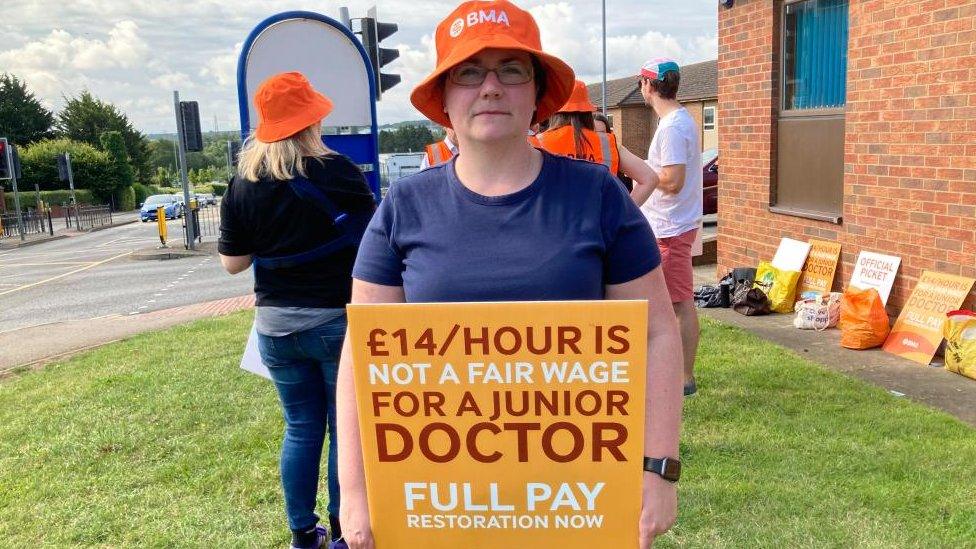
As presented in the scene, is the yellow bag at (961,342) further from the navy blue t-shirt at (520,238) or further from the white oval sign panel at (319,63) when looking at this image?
the navy blue t-shirt at (520,238)

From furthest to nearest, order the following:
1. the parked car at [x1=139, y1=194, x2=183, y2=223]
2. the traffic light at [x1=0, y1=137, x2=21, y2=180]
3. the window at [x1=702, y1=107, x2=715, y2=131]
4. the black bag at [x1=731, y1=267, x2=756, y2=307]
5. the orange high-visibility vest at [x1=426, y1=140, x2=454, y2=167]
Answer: the parked car at [x1=139, y1=194, x2=183, y2=223]
the window at [x1=702, y1=107, x2=715, y2=131]
the traffic light at [x1=0, y1=137, x2=21, y2=180]
the black bag at [x1=731, y1=267, x2=756, y2=307]
the orange high-visibility vest at [x1=426, y1=140, x2=454, y2=167]

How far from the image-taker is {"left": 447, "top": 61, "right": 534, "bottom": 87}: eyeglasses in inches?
66.1

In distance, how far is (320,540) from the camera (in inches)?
127

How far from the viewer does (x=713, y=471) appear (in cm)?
374

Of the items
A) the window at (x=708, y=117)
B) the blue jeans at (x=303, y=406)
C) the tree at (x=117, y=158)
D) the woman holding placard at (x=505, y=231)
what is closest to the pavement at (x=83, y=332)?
the blue jeans at (x=303, y=406)

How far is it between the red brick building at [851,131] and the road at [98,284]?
8705 mm

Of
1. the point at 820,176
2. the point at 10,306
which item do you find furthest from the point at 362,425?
the point at 10,306

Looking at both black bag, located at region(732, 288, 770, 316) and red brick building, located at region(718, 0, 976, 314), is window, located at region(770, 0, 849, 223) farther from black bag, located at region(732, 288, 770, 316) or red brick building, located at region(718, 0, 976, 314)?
black bag, located at region(732, 288, 770, 316)

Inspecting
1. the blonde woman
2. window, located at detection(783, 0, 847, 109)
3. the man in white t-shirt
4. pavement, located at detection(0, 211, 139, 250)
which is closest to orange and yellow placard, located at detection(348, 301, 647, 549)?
the blonde woman

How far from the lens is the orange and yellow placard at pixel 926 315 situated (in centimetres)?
541

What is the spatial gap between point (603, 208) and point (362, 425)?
69 centimetres

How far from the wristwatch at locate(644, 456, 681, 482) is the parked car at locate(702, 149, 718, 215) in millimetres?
14703

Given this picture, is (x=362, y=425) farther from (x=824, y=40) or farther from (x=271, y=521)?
(x=824, y=40)

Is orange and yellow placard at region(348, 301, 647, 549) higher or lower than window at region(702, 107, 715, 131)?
lower
